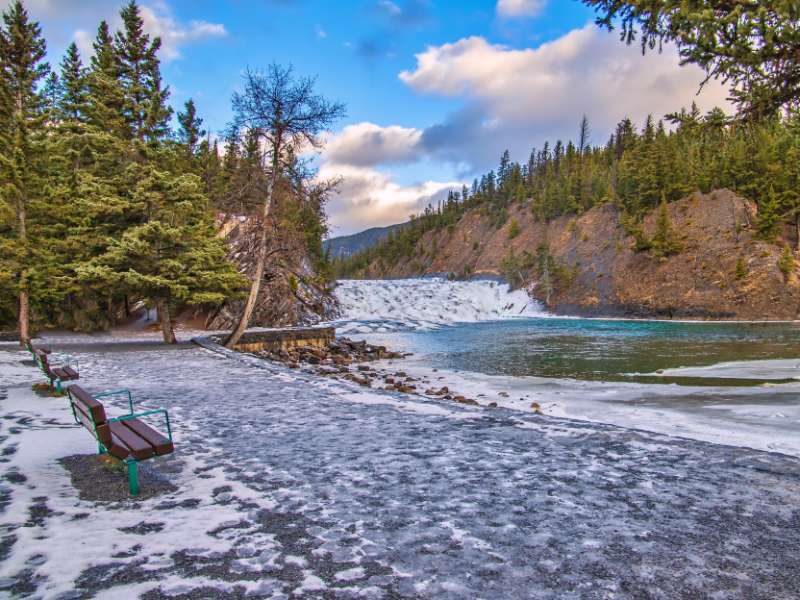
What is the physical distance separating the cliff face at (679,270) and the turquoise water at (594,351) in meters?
16.0

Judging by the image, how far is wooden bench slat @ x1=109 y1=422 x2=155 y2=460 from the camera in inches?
169

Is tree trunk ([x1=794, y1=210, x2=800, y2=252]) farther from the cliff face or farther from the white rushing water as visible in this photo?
the white rushing water

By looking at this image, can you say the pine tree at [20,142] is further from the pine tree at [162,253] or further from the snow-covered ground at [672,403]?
the snow-covered ground at [672,403]

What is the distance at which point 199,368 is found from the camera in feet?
40.0

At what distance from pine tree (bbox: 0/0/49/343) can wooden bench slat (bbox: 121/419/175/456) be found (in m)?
15.2

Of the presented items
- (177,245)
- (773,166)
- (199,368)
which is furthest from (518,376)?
(773,166)

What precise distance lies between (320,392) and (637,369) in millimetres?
12401

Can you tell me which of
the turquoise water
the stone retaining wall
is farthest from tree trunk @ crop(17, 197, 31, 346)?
→ the turquoise water

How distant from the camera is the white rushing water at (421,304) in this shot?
3751 centimetres

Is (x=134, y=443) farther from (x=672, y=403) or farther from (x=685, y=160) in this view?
(x=685, y=160)

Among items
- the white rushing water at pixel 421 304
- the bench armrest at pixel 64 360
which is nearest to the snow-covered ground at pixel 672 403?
the bench armrest at pixel 64 360

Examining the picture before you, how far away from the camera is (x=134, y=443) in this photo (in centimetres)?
451

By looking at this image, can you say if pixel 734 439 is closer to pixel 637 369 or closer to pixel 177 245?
pixel 637 369

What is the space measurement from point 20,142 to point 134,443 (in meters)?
17.2
